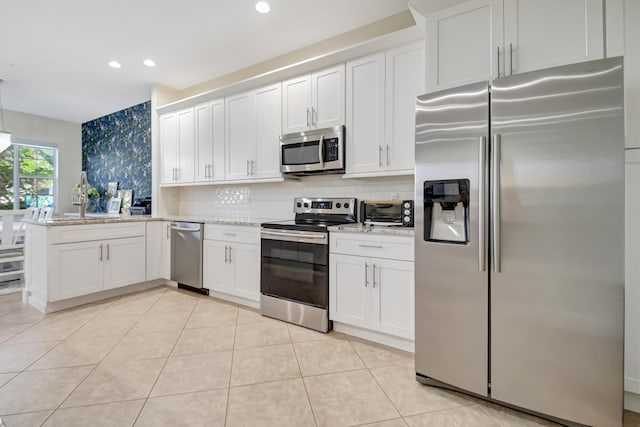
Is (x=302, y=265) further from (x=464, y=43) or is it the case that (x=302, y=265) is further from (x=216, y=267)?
(x=464, y=43)

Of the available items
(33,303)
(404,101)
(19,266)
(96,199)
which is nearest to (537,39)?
(404,101)

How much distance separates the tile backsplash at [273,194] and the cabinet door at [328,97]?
0.60 m

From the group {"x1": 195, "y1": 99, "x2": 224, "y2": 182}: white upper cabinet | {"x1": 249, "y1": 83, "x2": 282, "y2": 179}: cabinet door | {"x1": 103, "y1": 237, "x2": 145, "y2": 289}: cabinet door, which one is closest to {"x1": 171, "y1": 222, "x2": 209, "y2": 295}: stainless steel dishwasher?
{"x1": 103, "y1": 237, "x2": 145, "y2": 289}: cabinet door

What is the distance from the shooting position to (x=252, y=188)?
12.6 ft

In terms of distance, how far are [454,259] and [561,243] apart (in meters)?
0.49

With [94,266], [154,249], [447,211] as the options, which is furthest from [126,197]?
[447,211]

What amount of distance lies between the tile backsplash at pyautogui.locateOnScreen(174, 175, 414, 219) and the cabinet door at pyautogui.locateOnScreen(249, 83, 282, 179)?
12.7 inches

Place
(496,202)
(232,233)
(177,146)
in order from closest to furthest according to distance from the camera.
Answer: (496,202)
(232,233)
(177,146)

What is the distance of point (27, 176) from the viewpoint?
5.63 metres

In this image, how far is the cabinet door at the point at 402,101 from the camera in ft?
7.85

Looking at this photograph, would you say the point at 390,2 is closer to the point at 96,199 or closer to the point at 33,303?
the point at 33,303

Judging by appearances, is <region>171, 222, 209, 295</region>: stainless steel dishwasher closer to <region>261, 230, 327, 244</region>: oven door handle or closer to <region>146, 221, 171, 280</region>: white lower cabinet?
<region>146, 221, 171, 280</region>: white lower cabinet

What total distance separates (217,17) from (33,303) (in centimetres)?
351

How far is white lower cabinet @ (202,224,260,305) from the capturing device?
10.2 ft
